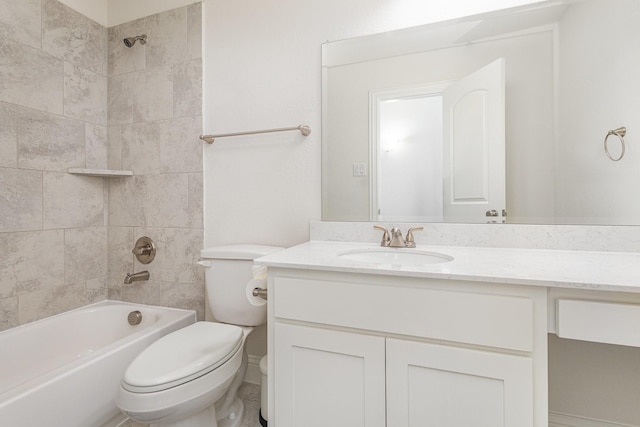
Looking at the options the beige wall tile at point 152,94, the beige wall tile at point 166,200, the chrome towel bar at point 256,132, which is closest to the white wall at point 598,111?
the chrome towel bar at point 256,132

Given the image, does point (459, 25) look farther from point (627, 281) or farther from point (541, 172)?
point (627, 281)

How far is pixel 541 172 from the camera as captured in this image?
120cm

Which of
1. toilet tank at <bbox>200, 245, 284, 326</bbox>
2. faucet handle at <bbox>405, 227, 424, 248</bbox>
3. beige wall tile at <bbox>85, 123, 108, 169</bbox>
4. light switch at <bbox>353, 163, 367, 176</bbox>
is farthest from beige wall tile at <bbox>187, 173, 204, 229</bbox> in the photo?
faucet handle at <bbox>405, 227, 424, 248</bbox>

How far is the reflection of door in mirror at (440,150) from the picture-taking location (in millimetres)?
1255

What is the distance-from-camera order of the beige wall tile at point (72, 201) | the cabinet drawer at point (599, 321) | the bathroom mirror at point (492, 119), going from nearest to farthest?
1. the cabinet drawer at point (599, 321)
2. the bathroom mirror at point (492, 119)
3. the beige wall tile at point (72, 201)

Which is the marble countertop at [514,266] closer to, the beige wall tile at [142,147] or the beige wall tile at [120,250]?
the beige wall tile at [142,147]

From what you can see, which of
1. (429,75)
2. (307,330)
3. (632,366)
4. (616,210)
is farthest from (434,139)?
(632,366)

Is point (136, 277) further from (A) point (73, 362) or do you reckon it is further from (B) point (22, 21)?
(B) point (22, 21)

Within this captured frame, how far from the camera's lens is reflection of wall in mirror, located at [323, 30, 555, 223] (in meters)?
1.19

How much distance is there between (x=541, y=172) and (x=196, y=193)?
1.74 metres

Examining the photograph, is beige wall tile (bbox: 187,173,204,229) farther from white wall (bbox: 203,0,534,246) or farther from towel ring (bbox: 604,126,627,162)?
towel ring (bbox: 604,126,627,162)

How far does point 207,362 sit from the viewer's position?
1.05 meters

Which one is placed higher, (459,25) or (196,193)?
(459,25)

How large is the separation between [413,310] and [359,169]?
0.79 m
